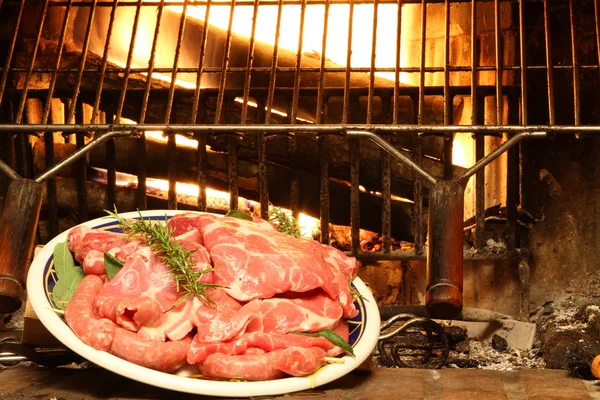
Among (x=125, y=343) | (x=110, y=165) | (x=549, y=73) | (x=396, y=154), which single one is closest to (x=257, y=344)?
(x=125, y=343)

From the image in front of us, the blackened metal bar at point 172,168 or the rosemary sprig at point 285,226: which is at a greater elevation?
the blackened metal bar at point 172,168

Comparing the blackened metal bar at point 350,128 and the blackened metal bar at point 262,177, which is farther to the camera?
the blackened metal bar at point 262,177

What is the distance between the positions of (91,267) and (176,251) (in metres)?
0.35

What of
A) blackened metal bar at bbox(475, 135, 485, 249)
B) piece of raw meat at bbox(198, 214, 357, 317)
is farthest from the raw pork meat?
blackened metal bar at bbox(475, 135, 485, 249)

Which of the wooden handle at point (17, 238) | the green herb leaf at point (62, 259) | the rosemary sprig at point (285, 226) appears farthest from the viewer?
the rosemary sprig at point (285, 226)

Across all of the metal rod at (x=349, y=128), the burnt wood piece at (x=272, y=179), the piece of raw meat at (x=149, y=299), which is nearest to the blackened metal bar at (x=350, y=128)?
the metal rod at (x=349, y=128)

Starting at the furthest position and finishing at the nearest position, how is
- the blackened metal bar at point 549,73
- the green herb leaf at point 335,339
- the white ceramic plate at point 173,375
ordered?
1. the blackened metal bar at point 549,73
2. the green herb leaf at point 335,339
3. the white ceramic plate at point 173,375

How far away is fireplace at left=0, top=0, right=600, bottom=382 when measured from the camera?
4230 mm

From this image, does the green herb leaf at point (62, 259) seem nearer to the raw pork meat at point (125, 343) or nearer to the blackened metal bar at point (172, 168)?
the raw pork meat at point (125, 343)

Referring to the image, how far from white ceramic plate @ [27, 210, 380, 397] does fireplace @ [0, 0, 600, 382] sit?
1.44 metres

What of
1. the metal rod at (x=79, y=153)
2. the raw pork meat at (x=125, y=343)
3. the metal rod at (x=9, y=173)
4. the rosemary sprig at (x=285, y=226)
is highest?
the metal rod at (x=79, y=153)

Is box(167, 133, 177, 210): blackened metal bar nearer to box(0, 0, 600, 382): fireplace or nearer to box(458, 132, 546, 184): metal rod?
box(0, 0, 600, 382): fireplace

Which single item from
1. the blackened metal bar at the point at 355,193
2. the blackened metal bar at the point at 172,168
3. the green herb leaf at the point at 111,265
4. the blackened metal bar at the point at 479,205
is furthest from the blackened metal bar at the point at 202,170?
the green herb leaf at the point at 111,265

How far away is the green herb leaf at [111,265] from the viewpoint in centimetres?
246
